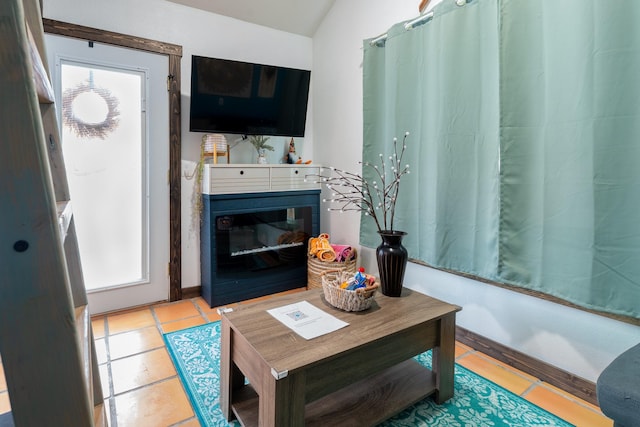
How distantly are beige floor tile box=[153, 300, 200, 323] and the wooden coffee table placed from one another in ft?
3.79

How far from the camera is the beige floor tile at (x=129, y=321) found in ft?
7.73

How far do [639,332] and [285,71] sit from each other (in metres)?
2.82

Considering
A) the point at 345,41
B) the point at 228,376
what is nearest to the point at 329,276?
the point at 228,376

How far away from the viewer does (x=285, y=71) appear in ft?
9.68

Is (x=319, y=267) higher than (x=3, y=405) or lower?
higher

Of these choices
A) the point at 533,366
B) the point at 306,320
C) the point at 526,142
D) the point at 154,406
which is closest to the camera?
the point at 306,320

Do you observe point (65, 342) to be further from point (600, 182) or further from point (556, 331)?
point (556, 331)

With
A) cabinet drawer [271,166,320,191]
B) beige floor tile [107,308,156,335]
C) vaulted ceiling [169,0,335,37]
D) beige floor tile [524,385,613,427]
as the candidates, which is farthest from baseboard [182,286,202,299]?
beige floor tile [524,385,613,427]

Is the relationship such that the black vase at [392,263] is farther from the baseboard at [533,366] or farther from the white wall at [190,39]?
the white wall at [190,39]

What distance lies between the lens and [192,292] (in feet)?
9.59

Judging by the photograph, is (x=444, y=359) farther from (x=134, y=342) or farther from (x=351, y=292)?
(x=134, y=342)

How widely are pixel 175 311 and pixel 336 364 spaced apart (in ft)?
5.95


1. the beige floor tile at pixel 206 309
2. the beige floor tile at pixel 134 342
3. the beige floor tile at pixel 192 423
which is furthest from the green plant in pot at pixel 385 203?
the beige floor tile at pixel 134 342

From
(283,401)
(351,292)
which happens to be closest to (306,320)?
(351,292)
